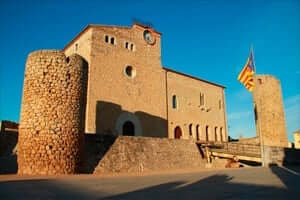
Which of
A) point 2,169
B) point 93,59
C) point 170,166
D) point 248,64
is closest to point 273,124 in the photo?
point 248,64

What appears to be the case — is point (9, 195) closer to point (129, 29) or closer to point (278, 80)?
point (129, 29)

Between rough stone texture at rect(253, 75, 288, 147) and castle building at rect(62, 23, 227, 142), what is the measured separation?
6301 mm

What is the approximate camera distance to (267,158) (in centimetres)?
1566

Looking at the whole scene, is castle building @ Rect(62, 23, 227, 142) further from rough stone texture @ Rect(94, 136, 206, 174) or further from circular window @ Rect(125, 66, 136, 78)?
rough stone texture @ Rect(94, 136, 206, 174)

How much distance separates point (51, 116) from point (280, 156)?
48.2ft

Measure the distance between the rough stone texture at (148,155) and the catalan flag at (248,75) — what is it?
220 inches

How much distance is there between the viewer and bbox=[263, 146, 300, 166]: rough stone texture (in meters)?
15.8

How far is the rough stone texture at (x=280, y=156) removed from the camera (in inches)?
622

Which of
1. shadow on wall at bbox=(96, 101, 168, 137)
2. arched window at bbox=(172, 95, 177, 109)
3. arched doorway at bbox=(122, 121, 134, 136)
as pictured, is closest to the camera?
shadow on wall at bbox=(96, 101, 168, 137)

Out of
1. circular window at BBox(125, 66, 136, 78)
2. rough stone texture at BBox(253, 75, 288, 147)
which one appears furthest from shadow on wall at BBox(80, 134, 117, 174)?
rough stone texture at BBox(253, 75, 288, 147)

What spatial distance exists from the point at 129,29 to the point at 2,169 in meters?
14.6

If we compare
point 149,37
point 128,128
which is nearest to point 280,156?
point 128,128

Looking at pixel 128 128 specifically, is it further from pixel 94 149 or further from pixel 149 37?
pixel 149 37

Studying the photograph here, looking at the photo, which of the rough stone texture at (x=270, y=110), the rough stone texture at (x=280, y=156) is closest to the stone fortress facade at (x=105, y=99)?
the rough stone texture at (x=280, y=156)
